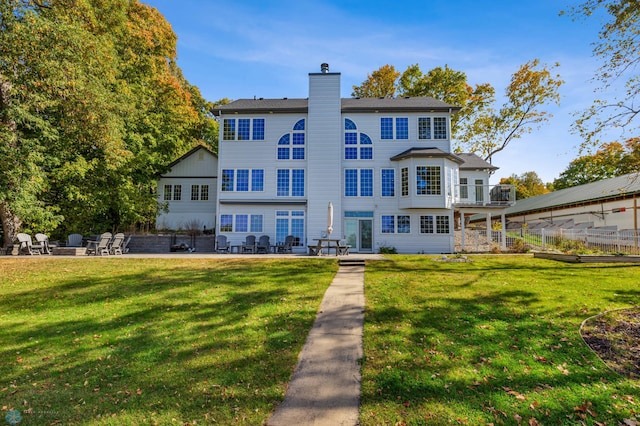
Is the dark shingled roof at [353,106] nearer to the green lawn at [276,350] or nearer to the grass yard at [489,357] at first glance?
the green lawn at [276,350]

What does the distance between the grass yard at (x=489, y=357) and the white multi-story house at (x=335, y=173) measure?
36.3 ft

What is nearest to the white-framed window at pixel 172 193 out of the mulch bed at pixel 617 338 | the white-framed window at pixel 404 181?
the white-framed window at pixel 404 181

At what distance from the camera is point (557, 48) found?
10.6 metres

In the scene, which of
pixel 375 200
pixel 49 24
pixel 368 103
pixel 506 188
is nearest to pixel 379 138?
pixel 368 103

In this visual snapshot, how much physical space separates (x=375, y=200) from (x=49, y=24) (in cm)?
1781

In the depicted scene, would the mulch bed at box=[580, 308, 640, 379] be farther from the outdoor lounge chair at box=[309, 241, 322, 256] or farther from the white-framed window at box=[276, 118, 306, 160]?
the white-framed window at box=[276, 118, 306, 160]

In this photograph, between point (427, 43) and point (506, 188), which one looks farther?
point (506, 188)

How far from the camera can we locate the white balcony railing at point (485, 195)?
19.7 metres

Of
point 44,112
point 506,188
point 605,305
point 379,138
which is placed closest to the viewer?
point 605,305

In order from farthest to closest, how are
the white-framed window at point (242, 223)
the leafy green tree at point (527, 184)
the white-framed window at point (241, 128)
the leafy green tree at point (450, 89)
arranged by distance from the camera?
the leafy green tree at point (527, 184), the leafy green tree at point (450, 89), the white-framed window at point (241, 128), the white-framed window at point (242, 223)

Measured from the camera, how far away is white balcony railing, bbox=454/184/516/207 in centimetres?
1966

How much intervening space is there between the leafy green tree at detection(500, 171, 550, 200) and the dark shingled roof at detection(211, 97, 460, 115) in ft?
128

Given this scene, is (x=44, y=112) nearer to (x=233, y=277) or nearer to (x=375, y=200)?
(x=233, y=277)

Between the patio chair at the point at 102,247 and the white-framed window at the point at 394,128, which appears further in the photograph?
the white-framed window at the point at 394,128
